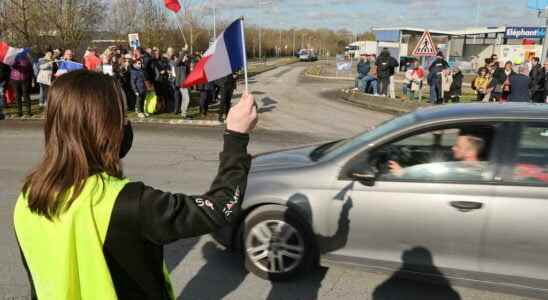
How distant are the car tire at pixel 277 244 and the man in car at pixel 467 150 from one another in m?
0.87

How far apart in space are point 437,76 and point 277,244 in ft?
44.9

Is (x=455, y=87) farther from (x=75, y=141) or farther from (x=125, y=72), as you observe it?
(x=75, y=141)

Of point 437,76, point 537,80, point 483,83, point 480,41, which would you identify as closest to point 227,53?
point 437,76

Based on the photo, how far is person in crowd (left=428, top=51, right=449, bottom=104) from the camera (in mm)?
15648

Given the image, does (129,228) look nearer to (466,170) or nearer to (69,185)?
(69,185)

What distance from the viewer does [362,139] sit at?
13.0 ft

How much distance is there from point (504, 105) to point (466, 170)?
84 centimetres

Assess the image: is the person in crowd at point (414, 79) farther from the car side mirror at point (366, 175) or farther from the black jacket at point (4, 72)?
the car side mirror at point (366, 175)

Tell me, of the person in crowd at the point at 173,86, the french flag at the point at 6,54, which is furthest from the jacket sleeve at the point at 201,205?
the person in crowd at the point at 173,86

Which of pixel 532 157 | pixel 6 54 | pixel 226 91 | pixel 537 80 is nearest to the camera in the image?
pixel 532 157

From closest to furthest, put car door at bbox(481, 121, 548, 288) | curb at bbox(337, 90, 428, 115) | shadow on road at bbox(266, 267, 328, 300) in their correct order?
car door at bbox(481, 121, 548, 288), shadow on road at bbox(266, 267, 328, 300), curb at bbox(337, 90, 428, 115)

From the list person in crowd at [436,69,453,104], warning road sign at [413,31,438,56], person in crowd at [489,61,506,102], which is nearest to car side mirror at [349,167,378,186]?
person in crowd at [489,61,506,102]

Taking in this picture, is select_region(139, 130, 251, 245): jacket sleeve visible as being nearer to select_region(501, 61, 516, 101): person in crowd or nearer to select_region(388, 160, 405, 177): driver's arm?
select_region(388, 160, 405, 177): driver's arm

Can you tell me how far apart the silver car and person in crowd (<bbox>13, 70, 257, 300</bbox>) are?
2.17 metres
